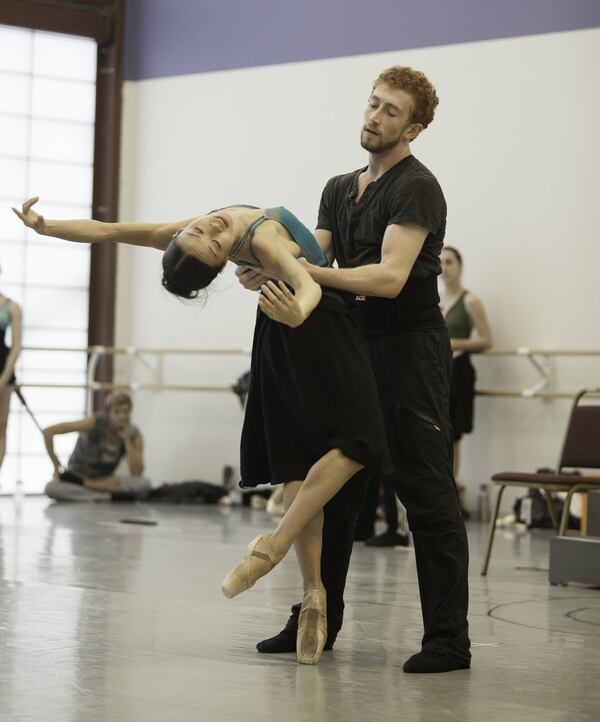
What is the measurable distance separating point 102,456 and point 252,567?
19.0ft

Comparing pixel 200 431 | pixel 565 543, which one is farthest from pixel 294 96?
pixel 565 543

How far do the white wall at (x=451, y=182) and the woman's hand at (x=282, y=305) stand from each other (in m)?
5.17

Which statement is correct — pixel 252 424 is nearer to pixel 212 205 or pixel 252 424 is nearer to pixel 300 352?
pixel 300 352

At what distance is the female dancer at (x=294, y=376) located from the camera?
269 centimetres

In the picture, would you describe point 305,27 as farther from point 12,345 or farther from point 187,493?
point 187,493

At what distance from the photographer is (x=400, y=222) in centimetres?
279

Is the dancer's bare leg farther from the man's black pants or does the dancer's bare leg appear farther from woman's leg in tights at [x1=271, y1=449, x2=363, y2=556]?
the man's black pants

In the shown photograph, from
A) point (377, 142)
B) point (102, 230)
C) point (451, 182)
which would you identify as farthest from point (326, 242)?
point (451, 182)

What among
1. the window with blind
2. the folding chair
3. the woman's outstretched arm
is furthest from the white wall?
the woman's outstretched arm

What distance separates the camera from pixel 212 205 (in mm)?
9117

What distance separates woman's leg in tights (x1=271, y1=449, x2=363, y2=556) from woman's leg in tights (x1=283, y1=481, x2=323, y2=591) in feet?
0.29

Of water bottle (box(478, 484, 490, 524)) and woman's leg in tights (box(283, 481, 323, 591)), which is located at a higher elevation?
woman's leg in tights (box(283, 481, 323, 591))

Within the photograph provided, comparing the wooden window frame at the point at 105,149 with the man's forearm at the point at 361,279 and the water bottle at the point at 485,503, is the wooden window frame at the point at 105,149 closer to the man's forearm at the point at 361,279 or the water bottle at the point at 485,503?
the water bottle at the point at 485,503

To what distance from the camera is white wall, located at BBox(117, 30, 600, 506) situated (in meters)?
7.55
